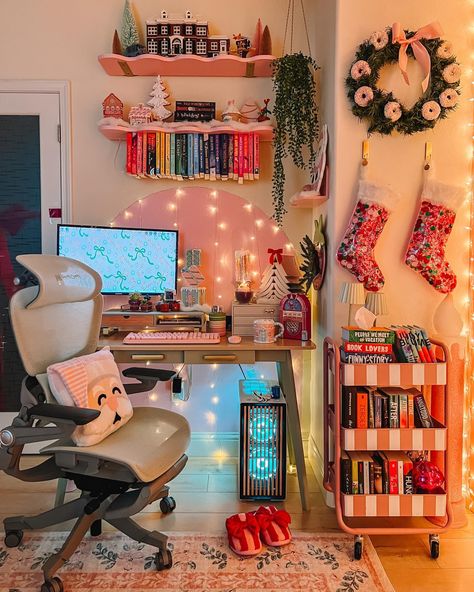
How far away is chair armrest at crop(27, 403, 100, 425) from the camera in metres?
1.54

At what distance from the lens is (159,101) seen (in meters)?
2.70

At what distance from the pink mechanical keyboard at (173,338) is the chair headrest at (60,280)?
33cm

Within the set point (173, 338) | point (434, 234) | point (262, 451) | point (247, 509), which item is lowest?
point (247, 509)

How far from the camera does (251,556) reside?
1.89 meters

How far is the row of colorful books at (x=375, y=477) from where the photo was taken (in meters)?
1.92

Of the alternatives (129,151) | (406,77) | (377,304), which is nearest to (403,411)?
(377,304)

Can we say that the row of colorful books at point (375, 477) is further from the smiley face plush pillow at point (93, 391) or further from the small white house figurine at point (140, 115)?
the small white house figurine at point (140, 115)

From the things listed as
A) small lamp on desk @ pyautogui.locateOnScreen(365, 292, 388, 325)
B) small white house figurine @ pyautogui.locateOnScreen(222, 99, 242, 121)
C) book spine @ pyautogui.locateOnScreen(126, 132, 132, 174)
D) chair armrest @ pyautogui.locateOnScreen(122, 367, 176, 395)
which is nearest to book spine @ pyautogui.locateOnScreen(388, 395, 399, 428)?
small lamp on desk @ pyautogui.locateOnScreen(365, 292, 388, 325)

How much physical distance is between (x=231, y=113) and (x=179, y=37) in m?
0.51

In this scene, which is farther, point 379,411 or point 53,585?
point 379,411

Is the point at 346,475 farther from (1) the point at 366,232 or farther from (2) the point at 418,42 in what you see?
(2) the point at 418,42

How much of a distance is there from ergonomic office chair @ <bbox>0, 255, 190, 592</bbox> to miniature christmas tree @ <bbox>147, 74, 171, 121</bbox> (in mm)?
1154

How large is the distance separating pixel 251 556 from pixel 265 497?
17.7 inches

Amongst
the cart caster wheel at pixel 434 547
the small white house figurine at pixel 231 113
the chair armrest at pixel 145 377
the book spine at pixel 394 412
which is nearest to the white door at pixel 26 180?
the small white house figurine at pixel 231 113
